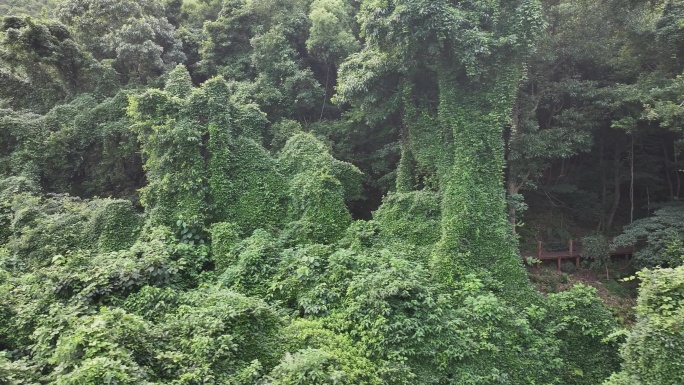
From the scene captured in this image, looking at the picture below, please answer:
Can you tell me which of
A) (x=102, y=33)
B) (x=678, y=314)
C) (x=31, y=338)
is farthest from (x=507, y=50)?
Answer: (x=102, y=33)

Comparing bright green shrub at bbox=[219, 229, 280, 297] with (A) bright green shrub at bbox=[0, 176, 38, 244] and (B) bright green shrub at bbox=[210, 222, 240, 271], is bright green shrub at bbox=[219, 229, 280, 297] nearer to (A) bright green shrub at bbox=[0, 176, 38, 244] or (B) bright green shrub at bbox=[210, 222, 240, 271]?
(B) bright green shrub at bbox=[210, 222, 240, 271]

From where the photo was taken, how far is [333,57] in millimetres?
15938

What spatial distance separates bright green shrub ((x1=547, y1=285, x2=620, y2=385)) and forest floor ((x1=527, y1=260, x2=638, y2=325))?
11.8 ft

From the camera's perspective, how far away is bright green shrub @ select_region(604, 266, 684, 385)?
5.43 meters

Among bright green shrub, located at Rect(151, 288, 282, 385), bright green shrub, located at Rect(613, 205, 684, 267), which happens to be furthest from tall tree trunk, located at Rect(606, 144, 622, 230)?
bright green shrub, located at Rect(151, 288, 282, 385)

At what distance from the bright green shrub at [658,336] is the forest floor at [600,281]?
5.98 m

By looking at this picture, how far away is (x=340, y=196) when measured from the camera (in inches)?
402

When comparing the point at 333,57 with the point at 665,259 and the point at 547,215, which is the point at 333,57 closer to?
the point at 547,215

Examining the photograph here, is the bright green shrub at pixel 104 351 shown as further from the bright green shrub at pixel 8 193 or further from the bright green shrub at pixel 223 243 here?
the bright green shrub at pixel 8 193

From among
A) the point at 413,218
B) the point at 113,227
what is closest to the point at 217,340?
the point at 113,227

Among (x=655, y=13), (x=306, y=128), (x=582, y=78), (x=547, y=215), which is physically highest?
(x=655, y=13)

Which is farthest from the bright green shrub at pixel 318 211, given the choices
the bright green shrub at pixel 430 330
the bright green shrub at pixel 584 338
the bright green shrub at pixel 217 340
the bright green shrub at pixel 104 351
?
the bright green shrub at pixel 584 338

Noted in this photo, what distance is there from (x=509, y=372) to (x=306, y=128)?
11008 millimetres

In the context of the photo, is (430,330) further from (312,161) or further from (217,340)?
(312,161)
